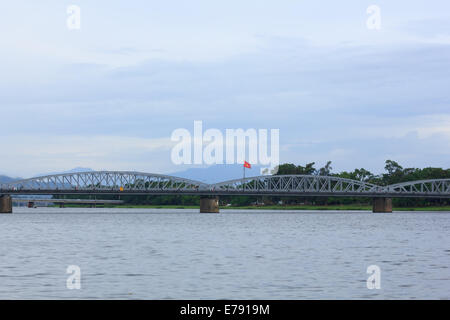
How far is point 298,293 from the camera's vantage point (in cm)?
3266

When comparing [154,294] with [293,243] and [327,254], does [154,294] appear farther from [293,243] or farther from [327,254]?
[293,243]

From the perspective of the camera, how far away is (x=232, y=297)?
31609 mm

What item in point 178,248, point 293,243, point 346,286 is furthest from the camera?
point 293,243

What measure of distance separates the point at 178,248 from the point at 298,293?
95.4ft

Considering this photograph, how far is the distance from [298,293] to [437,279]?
903 cm

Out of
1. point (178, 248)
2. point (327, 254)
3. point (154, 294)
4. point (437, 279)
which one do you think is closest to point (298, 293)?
point (154, 294)

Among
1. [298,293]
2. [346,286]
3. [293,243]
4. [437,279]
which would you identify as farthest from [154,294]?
[293,243]

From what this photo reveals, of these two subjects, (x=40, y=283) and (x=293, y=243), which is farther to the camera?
(x=293, y=243)
